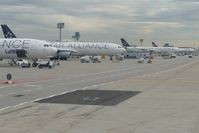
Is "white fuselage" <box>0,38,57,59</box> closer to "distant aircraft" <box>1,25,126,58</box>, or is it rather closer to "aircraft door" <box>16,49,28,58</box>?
"aircraft door" <box>16,49,28,58</box>

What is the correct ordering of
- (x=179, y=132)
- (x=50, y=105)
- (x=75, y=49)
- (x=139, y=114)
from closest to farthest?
(x=179, y=132)
(x=139, y=114)
(x=50, y=105)
(x=75, y=49)

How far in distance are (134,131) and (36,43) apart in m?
52.5

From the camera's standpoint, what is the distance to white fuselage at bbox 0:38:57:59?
6225cm

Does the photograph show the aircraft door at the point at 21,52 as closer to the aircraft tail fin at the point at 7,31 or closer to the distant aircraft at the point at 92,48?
the aircraft tail fin at the point at 7,31

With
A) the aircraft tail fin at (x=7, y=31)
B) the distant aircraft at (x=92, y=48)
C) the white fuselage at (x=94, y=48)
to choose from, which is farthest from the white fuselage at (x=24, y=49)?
the white fuselage at (x=94, y=48)

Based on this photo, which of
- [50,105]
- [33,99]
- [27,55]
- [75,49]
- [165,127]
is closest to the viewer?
[165,127]

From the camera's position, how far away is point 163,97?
20531 millimetres

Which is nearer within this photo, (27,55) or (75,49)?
(27,55)

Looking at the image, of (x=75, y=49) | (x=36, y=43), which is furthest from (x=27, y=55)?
(x=75, y=49)

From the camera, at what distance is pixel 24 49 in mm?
62188

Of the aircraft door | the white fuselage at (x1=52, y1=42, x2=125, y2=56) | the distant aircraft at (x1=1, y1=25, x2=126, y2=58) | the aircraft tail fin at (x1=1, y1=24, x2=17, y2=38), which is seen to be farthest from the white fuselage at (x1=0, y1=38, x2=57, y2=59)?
the white fuselage at (x1=52, y1=42, x2=125, y2=56)

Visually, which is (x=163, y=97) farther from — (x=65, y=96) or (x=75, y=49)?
(x=75, y=49)

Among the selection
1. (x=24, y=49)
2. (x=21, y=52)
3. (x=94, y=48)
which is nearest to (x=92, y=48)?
(x=94, y=48)

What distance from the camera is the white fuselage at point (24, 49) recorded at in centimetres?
6225
